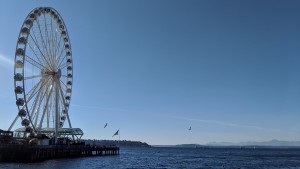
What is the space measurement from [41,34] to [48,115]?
13.9 meters

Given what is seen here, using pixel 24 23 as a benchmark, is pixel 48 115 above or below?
below

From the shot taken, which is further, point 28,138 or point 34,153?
point 28,138

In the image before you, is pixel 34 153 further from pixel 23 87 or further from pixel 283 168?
pixel 283 168

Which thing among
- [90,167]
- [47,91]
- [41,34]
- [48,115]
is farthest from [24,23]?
[90,167]

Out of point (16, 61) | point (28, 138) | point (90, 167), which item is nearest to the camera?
point (90, 167)

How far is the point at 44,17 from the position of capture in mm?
66938

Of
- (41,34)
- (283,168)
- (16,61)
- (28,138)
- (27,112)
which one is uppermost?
(41,34)

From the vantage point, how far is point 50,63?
215 feet

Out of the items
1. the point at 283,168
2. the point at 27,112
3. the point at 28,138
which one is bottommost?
the point at 283,168

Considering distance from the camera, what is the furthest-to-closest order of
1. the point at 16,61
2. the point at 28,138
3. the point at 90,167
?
the point at 28,138 → the point at 16,61 → the point at 90,167

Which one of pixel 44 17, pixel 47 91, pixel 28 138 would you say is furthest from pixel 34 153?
pixel 44 17

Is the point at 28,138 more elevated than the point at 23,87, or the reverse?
the point at 23,87

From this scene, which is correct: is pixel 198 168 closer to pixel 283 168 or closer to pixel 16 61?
pixel 283 168

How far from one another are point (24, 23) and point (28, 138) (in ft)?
61.2
